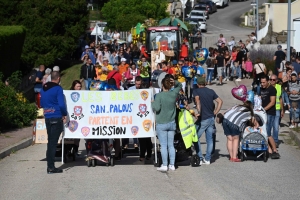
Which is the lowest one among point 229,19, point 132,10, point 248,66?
point 248,66

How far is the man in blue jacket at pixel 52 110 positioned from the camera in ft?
44.7

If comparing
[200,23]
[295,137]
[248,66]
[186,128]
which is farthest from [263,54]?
[186,128]

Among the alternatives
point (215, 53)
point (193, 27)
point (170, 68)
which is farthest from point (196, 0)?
point (170, 68)

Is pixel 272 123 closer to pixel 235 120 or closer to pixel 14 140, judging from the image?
pixel 235 120

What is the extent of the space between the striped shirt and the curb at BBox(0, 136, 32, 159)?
5.34 metres

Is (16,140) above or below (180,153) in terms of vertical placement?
below

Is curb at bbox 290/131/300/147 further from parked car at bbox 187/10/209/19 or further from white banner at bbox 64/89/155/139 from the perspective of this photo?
parked car at bbox 187/10/209/19

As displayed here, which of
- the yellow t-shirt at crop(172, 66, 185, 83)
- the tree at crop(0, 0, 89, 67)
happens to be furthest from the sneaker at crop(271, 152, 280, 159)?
the tree at crop(0, 0, 89, 67)

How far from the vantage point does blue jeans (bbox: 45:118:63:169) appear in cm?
1363

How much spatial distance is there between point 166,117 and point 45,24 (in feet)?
97.0

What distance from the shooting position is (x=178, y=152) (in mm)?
14383

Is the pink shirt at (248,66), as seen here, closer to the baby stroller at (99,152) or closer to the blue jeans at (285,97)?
the blue jeans at (285,97)

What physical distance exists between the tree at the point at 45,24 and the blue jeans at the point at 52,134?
28.0 meters

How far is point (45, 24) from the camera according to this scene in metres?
42.1
